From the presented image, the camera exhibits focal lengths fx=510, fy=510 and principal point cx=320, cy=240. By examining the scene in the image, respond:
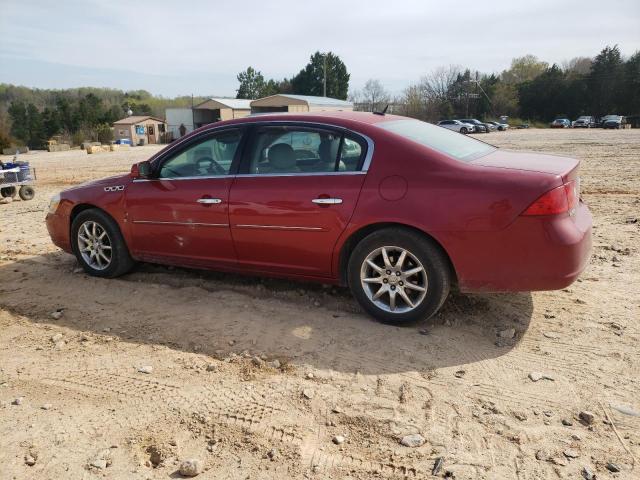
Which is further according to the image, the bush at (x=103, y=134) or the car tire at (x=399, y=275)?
the bush at (x=103, y=134)

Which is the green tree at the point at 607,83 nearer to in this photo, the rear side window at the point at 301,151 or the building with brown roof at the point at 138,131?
the building with brown roof at the point at 138,131

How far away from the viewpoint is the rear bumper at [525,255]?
354 centimetres

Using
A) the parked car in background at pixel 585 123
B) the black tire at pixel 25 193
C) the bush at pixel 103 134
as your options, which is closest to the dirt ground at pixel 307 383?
the black tire at pixel 25 193

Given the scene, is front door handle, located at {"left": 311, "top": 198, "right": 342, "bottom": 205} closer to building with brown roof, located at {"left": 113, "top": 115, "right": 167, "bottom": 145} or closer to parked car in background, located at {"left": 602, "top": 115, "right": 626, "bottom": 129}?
building with brown roof, located at {"left": 113, "top": 115, "right": 167, "bottom": 145}

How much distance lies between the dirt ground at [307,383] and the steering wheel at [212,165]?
116 centimetres

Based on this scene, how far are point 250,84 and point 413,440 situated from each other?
8721 cm

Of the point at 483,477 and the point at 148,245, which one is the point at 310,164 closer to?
the point at 148,245

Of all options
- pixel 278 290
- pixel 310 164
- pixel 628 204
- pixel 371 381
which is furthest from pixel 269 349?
pixel 628 204

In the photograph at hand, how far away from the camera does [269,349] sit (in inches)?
150

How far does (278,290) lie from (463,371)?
2.09 m

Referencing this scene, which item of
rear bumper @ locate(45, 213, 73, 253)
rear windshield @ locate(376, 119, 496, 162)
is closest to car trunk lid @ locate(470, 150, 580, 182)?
rear windshield @ locate(376, 119, 496, 162)

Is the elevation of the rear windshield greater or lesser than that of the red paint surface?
greater

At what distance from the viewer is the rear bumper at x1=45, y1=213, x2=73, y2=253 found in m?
5.71

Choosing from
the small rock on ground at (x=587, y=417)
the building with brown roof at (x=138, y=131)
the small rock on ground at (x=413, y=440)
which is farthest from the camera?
the building with brown roof at (x=138, y=131)
